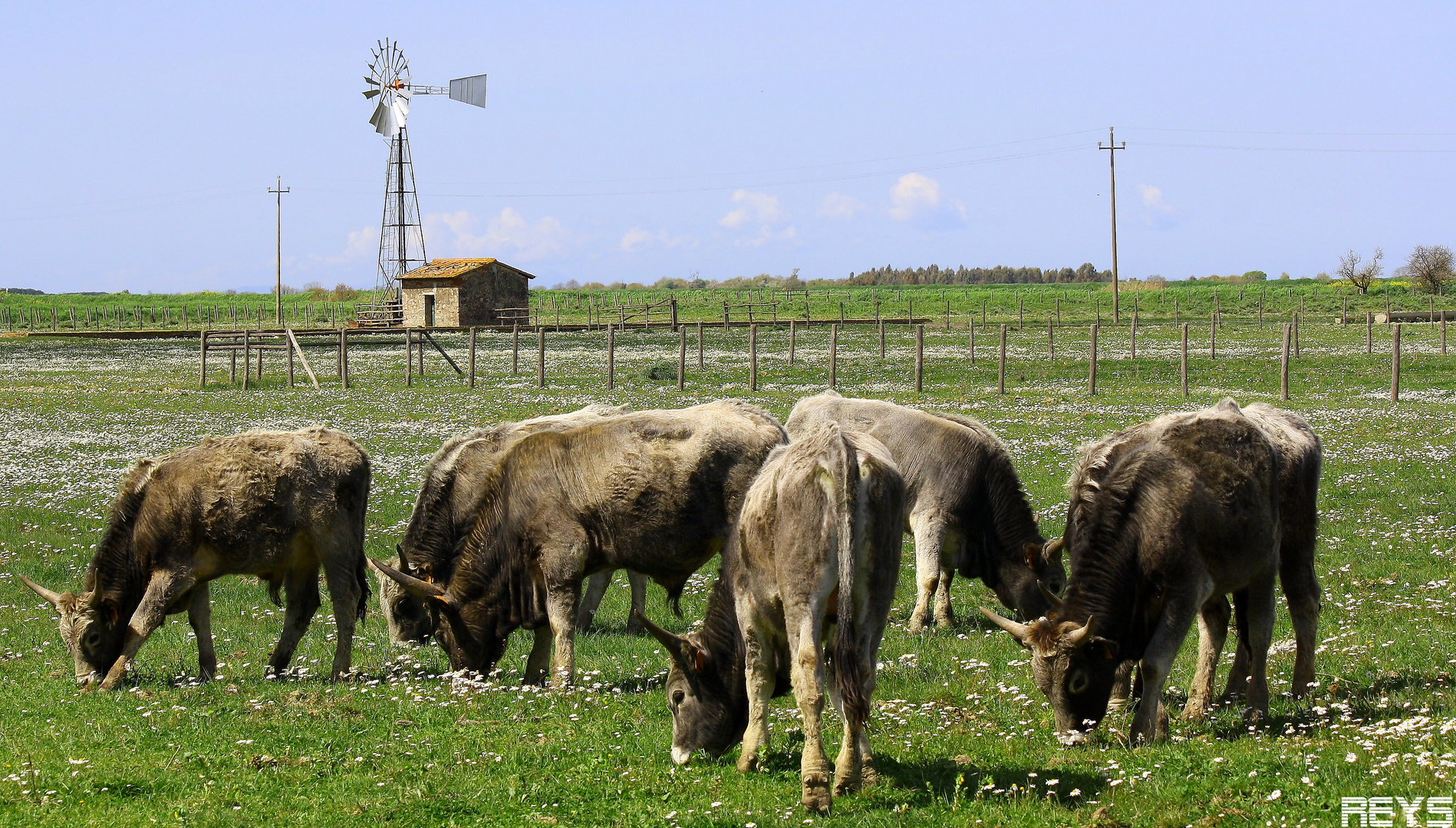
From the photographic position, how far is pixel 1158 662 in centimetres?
788

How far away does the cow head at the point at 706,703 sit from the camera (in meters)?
7.91

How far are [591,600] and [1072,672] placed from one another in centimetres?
617

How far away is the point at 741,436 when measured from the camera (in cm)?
1098

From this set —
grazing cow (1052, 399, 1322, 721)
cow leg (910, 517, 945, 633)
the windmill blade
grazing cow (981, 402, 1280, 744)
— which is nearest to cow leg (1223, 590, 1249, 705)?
grazing cow (1052, 399, 1322, 721)

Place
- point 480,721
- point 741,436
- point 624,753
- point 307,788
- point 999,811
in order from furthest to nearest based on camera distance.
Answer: point 741,436
point 480,721
point 624,753
point 307,788
point 999,811

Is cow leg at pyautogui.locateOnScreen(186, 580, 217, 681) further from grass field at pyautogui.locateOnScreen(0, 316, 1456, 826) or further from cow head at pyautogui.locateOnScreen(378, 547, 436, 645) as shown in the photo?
cow head at pyautogui.locateOnScreen(378, 547, 436, 645)

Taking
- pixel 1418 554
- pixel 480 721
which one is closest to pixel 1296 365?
pixel 1418 554

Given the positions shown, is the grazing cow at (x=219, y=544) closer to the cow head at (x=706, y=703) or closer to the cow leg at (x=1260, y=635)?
the cow head at (x=706, y=703)

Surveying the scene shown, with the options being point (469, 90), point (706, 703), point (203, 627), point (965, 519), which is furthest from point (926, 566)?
point (469, 90)

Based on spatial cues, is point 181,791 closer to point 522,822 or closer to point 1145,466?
point 522,822

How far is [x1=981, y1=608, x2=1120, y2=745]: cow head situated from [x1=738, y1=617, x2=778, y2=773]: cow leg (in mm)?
1534

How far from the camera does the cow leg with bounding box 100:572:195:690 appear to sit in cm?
1072

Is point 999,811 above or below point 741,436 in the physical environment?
below

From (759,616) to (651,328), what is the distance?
72043mm
